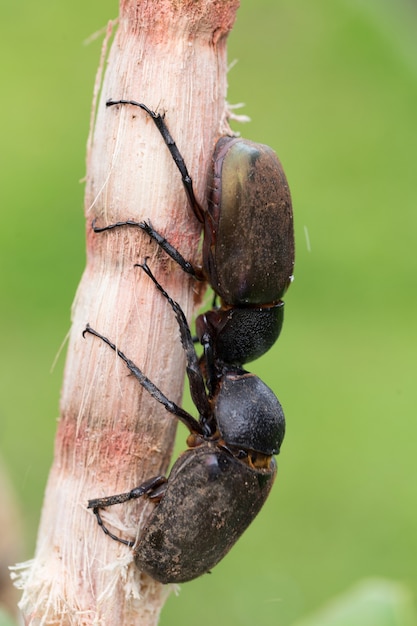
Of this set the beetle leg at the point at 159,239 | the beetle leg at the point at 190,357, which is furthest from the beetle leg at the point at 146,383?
the beetle leg at the point at 159,239

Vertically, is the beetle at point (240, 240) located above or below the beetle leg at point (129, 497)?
above

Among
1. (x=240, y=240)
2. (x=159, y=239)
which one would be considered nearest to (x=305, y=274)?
(x=240, y=240)

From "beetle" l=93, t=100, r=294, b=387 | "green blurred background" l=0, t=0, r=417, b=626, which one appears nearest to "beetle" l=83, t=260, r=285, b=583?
"beetle" l=93, t=100, r=294, b=387

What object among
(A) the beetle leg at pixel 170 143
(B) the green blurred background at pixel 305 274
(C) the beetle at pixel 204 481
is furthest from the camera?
(B) the green blurred background at pixel 305 274

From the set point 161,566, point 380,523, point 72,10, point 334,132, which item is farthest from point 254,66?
point 161,566

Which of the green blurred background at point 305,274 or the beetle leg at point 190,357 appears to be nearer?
the beetle leg at point 190,357

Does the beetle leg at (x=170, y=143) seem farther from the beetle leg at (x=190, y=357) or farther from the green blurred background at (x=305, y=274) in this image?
the green blurred background at (x=305, y=274)
